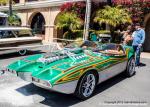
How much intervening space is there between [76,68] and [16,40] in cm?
697

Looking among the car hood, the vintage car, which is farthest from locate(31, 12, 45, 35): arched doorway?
the car hood

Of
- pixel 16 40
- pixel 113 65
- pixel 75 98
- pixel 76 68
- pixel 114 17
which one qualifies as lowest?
pixel 75 98

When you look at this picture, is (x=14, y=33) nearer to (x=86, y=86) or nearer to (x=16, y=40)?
(x=16, y=40)

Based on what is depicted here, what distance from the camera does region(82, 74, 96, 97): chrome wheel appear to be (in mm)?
6047

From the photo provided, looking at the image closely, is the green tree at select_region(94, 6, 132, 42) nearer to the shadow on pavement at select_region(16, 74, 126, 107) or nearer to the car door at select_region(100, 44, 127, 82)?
the car door at select_region(100, 44, 127, 82)

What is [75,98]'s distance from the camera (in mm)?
6164

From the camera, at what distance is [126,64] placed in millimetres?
7961

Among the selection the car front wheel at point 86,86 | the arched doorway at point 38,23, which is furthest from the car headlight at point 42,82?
the arched doorway at point 38,23

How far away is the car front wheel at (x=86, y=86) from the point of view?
19.3 ft

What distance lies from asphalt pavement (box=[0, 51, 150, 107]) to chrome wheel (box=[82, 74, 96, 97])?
0.18 m

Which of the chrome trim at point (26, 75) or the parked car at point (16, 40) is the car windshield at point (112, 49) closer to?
the chrome trim at point (26, 75)

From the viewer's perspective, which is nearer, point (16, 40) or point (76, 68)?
point (76, 68)

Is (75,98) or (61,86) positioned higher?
(61,86)

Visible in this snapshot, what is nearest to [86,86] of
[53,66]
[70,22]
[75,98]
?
[75,98]
